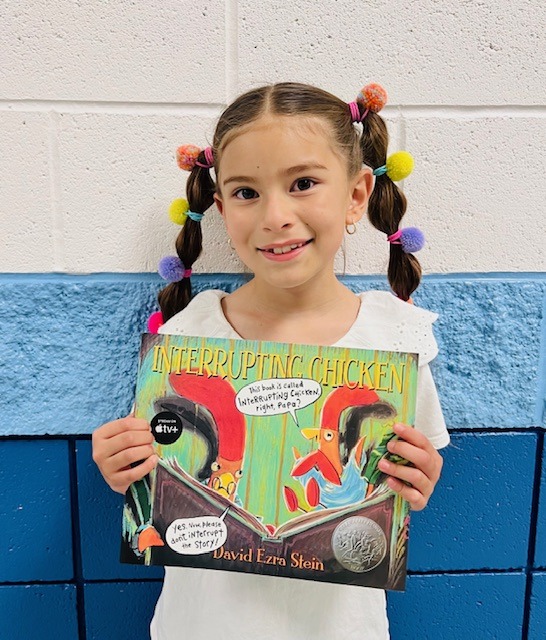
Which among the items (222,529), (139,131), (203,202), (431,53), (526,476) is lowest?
(526,476)

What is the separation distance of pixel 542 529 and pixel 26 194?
1224 millimetres

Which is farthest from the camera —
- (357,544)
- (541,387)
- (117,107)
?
(541,387)

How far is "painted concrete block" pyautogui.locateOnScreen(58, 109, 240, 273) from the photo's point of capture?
1010 mm

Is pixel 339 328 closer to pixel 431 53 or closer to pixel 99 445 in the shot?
pixel 99 445

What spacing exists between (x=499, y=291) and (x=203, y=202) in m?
0.59

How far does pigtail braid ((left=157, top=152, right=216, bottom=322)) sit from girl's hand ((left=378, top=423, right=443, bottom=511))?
1.50 ft

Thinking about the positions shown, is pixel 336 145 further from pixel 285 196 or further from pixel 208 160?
pixel 208 160

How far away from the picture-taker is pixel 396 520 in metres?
0.79

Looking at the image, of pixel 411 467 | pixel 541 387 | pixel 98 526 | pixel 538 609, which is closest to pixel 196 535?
pixel 411 467

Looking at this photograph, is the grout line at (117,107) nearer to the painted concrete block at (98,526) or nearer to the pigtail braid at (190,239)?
the pigtail braid at (190,239)

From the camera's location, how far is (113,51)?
3.24 feet

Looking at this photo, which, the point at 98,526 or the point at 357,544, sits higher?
the point at 357,544

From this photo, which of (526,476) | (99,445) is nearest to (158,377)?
(99,445)

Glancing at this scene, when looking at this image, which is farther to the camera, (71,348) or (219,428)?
(71,348)
